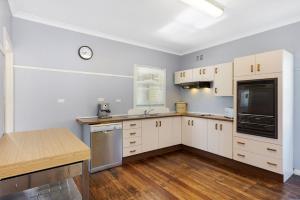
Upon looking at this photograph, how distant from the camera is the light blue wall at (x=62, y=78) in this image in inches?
107

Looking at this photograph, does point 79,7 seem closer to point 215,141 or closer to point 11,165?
point 11,165

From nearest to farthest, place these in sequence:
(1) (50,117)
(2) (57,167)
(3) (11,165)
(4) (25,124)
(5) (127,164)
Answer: (3) (11,165), (2) (57,167), (4) (25,124), (1) (50,117), (5) (127,164)

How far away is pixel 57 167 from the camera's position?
1.01 m

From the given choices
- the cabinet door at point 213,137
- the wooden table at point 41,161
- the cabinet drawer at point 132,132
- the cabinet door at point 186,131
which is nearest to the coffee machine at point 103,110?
the cabinet drawer at point 132,132

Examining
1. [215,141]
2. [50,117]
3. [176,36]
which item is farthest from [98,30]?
[215,141]

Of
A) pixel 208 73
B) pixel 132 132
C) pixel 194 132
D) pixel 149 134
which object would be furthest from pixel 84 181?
pixel 208 73

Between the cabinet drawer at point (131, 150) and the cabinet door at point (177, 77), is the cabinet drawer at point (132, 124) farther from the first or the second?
the cabinet door at point (177, 77)

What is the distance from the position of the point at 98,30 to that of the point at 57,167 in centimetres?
303

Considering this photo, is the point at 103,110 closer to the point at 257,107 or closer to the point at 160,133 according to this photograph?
the point at 160,133

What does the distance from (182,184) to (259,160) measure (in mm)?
1422

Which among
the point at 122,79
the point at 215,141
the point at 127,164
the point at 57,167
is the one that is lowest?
the point at 127,164

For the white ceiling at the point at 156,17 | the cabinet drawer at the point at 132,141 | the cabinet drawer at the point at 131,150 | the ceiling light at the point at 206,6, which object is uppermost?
the white ceiling at the point at 156,17

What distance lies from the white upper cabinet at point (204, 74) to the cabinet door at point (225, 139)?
1092 mm

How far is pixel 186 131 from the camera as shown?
412 cm
